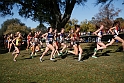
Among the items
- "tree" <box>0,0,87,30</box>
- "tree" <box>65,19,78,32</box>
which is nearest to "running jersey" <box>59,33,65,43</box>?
"tree" <box>0,0,87,30</box>

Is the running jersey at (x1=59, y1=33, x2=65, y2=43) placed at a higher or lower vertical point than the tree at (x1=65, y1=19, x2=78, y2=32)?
lower

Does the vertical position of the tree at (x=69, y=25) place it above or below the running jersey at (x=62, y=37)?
above

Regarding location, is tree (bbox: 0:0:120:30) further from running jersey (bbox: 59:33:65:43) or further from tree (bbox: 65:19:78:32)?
tree (bbox: 65:19:78:32)

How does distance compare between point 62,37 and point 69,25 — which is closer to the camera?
point 62,37

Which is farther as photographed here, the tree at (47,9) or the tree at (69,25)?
the tree at (69,25)

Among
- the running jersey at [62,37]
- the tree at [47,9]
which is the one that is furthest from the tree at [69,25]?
the running jersey at [62,37]

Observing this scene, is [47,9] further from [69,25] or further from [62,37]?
[69,25]

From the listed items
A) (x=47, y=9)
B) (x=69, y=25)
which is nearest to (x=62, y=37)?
(x=47, y=9)

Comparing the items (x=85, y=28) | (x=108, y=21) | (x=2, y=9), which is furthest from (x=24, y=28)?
(x=2, y=9)

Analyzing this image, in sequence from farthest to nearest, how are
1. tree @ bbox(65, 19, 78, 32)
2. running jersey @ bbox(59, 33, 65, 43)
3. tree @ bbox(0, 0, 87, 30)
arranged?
tree @ bbox(65, 19, 78, 32) → tree @ bbox(0, 0, 87, 30) → running jersey @ bbox(59, 33, 65, 43)

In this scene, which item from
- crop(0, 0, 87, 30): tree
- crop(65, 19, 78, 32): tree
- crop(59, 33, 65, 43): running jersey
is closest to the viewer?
crop(59, 33, 65, 43): running jersey

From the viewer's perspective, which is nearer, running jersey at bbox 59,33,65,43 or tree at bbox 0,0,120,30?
running jersey at bbox 59,33,65,43

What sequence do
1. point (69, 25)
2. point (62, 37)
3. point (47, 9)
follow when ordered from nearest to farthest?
1. point (62, 37)
2. point (47, 9)
3. point (69, 25)

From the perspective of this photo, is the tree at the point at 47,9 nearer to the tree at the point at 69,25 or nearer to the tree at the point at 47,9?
the tree at the point at 47,9
